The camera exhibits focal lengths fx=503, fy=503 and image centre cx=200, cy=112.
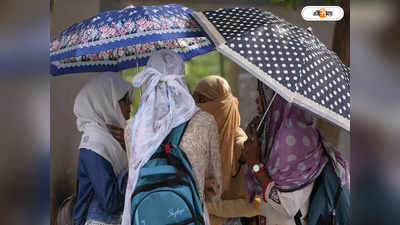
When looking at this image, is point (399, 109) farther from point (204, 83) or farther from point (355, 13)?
point (204, 83)

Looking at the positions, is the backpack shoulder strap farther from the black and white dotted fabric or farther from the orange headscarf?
the orange headscarf

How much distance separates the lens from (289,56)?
100 inches

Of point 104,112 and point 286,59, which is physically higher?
point 286,59

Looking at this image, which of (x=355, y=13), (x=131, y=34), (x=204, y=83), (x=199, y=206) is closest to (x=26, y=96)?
(x=355, y=13)

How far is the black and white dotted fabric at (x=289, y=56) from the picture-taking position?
2.45 m

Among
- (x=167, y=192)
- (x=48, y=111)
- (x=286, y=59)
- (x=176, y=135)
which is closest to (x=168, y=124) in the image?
(x=176, y=135)

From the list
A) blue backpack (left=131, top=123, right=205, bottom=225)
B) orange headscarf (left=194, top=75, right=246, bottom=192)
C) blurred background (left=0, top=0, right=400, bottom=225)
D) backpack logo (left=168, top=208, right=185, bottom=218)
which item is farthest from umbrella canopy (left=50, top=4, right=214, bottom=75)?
blurred background (left=0, top=0, right=400, bottom=225)

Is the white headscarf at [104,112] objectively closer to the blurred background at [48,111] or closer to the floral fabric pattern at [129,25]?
the floral fabric pattern at [129,25]

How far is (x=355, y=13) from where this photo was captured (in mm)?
1100

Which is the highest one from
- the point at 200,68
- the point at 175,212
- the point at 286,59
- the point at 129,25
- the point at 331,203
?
the point at 129,25

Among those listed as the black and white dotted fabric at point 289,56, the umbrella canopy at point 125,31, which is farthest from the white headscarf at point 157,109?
the black and white dotted fabric at point 289,56

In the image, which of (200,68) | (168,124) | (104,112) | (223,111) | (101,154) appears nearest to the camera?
(168,124)

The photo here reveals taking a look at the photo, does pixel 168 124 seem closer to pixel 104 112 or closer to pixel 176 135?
pixel 176 135

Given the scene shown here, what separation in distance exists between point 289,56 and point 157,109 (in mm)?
724
